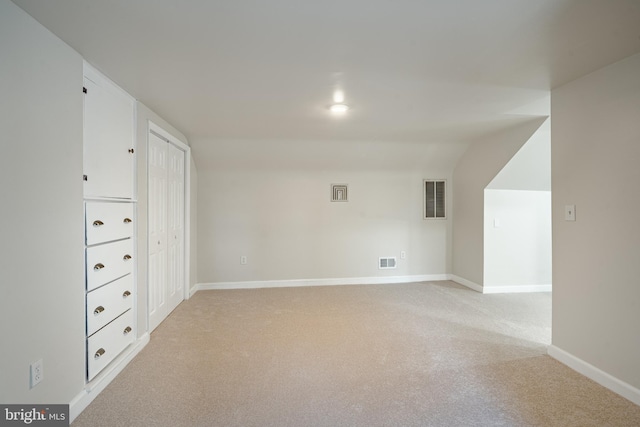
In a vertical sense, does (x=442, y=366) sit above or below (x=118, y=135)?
below

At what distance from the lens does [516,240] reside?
4574 mm

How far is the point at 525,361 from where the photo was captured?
258 cm

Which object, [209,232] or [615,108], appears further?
[209,232]

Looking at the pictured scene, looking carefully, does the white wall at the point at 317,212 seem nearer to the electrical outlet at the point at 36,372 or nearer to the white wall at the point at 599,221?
the white wall at the point at 599,221

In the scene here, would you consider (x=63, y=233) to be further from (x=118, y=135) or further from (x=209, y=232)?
(x=209, y=232)

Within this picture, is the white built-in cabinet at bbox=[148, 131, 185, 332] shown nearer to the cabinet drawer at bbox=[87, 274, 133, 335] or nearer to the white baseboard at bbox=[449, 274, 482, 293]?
the cabinet drawer at bbox=[87, 274, 133, 335]

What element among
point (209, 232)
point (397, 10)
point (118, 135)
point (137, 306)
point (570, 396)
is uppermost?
point (397, 10)

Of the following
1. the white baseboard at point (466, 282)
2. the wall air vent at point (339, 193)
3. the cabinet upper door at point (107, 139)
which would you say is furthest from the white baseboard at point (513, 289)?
the cabinet upper door at point (107, 139)

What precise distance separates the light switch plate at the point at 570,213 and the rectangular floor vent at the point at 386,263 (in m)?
2.85

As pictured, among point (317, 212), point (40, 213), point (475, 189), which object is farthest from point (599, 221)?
point (40, 213)

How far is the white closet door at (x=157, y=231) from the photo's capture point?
3162 millimetres

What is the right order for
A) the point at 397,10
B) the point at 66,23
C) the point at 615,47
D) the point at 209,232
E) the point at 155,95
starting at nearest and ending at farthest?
→ the point at 397,10
the point at 66,23
the point at 615,47
the point at 155,95
the point at 209,232

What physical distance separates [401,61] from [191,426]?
102 inches

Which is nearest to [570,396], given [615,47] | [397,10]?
[615,47]
